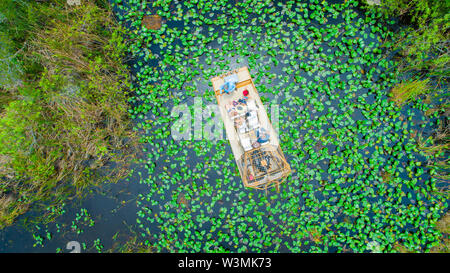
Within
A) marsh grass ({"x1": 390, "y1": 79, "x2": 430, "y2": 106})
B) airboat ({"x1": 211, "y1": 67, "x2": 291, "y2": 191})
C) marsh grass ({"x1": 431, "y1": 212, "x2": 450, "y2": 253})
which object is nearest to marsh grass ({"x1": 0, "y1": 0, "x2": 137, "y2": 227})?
airboat ({"x1": 211, "y1": 67, "x2": 291, "y2": 191})

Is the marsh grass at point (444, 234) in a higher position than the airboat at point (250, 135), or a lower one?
lower

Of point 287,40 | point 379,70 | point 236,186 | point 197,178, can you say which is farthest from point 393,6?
point 197,178

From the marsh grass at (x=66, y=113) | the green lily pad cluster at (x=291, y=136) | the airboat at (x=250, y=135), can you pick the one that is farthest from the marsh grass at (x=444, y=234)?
the marsh grass at (x=66, y=113)

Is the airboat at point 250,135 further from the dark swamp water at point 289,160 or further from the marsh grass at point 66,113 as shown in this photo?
the marsh grass at point 66,113

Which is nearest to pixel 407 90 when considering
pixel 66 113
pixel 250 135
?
pixel 250 135

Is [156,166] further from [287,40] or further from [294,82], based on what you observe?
[287,40]

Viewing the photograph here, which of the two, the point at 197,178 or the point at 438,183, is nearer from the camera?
the point at 438,183
